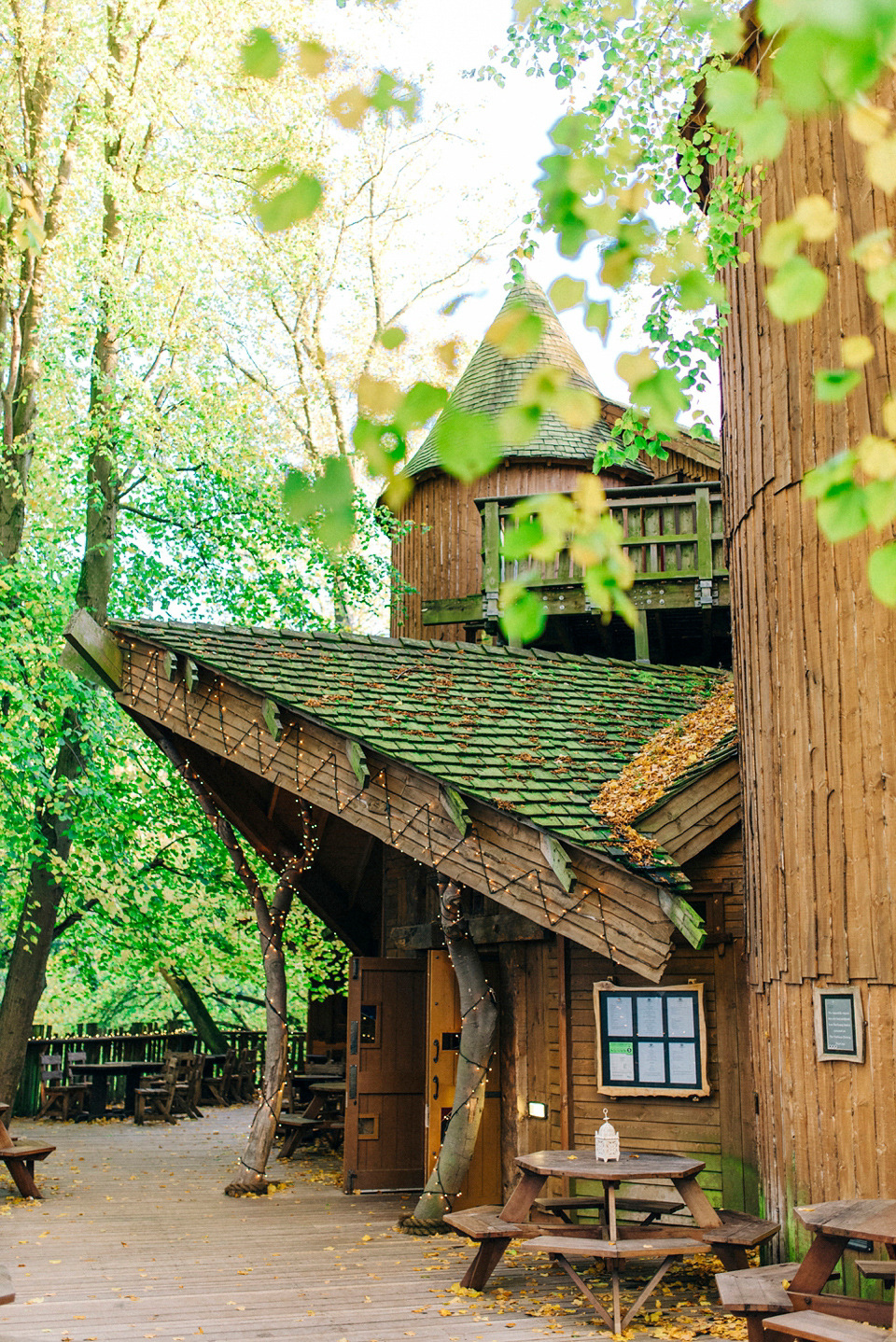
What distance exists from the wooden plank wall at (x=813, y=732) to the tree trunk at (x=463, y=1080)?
7.74 ft

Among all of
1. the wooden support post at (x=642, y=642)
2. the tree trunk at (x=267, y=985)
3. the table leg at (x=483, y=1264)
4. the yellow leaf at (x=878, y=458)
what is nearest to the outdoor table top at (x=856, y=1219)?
the table leg at (x=483, y=1264)

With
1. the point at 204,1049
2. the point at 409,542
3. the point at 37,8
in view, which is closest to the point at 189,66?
the point at 37,8

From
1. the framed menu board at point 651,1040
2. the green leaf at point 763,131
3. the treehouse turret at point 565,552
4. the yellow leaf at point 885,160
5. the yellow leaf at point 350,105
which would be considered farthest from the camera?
the treehouse turret at point 565,552

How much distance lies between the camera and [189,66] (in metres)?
16.4

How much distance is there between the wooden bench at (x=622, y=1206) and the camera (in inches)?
307

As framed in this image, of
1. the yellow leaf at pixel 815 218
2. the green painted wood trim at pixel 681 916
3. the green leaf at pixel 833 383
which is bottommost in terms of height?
the green painted wood trim at pixel 681 916

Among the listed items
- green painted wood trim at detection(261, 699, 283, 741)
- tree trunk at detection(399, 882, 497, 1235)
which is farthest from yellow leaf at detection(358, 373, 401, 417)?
tree trunk at detection(399, 882, 497, 1235)

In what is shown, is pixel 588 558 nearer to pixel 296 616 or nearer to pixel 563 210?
pixel 563 210

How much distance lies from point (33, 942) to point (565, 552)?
26.2ft

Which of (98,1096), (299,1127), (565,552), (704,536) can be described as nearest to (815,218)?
(704,536)

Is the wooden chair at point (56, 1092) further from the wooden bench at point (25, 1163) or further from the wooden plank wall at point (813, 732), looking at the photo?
the wooden plank wall at point (813, 732)

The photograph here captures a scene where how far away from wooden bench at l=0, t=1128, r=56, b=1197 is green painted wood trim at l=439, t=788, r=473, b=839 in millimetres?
5028

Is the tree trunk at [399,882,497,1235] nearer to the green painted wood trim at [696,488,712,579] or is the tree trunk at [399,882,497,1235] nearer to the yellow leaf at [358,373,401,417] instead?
the green painted wood trim at [696,488,712,579]

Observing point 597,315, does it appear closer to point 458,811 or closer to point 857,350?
point 857,350
